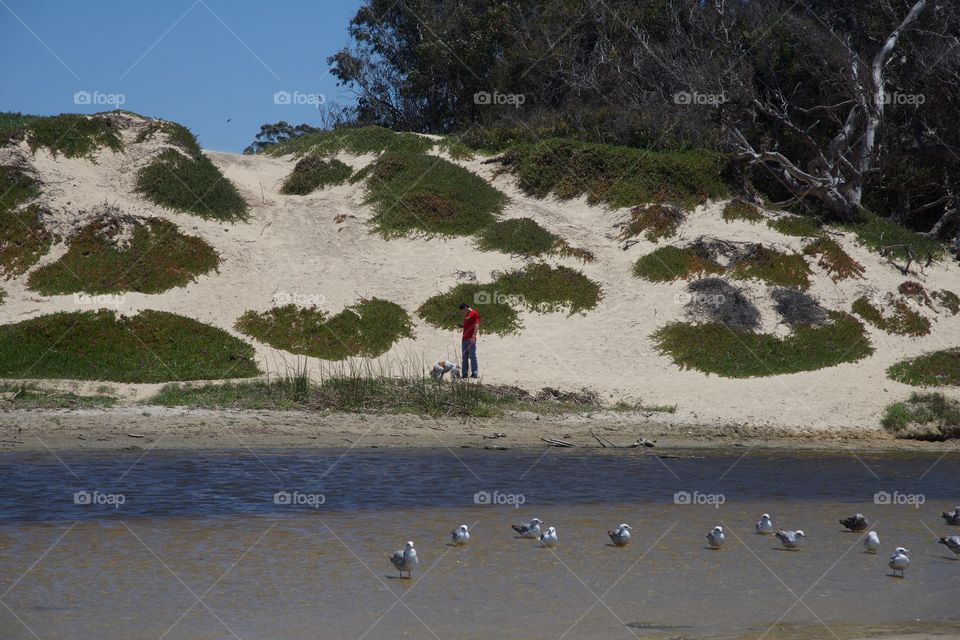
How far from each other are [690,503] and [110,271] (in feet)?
65.6

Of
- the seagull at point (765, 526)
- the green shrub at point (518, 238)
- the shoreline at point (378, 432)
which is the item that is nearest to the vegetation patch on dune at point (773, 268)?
the green shrub at point (518, 238)

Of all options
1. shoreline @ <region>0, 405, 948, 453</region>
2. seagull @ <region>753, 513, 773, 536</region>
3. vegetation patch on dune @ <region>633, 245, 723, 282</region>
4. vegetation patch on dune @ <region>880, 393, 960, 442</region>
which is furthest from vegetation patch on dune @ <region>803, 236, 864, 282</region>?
seagull @ <region>753, 513, 773, 536</region>

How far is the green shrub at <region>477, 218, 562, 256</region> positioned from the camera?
33.0 metres

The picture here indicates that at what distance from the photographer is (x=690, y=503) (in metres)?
15.7

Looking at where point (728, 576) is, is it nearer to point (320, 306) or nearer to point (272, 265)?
point (320, 306)

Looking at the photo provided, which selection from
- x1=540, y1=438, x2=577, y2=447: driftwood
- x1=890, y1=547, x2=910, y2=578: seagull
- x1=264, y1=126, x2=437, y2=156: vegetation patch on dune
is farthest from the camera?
x1=264, y1=126, x2=437, y2=156: vegetation patch on dune

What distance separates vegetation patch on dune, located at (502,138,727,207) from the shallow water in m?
18.7

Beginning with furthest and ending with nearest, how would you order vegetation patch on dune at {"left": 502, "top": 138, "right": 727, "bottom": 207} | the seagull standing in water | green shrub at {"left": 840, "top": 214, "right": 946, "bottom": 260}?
vegetation patch on dune at {"left": 502, "top": 138, "right": 727, "bottom": 207}, green shrub at {"left": 840, "top": 214, "right": 946, "bottom": 260}, the seagull standing in water

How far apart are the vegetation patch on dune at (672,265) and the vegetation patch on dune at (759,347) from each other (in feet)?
10.6

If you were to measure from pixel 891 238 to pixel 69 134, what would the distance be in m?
Answer: 28.6

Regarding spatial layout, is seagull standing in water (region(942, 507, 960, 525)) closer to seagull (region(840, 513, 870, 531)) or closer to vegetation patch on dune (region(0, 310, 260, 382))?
seagull (region(840, 513, 870, 531))

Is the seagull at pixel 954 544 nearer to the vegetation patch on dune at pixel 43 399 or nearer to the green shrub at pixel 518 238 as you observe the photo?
the vegetation patch on dune at pixel 43 399

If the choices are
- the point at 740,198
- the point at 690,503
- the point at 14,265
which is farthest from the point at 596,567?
the point at 740,198

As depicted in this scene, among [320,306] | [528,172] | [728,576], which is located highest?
[528,172]
